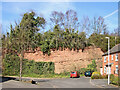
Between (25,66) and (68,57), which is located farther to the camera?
(68,57)

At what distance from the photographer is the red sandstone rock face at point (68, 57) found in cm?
3946

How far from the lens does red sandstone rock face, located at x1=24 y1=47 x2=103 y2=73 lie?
129 feet

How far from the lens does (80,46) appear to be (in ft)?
138

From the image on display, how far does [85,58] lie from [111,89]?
81.5 ft

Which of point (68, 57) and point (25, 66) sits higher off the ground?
point (68, 57)

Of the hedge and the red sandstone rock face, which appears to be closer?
the hedge

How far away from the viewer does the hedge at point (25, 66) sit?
120ft

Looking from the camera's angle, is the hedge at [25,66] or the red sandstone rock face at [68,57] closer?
A: the hedge at [25,66]

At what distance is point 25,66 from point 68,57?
1006 centimetres

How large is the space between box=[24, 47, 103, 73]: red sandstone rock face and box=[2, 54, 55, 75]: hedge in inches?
69.7

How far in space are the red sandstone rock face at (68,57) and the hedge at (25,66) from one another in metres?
1.77

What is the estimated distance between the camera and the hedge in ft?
120

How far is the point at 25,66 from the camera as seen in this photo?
123ft

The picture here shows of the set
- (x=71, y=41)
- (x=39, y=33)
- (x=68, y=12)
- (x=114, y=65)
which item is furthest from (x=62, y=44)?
(x=114, y=65)
